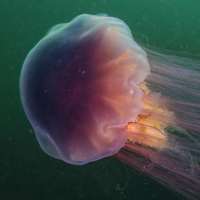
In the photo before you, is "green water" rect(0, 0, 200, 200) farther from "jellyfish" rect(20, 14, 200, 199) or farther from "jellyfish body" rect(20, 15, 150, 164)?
"jellyfish body" rect(20, 15, 150, 164)

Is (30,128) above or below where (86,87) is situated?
below

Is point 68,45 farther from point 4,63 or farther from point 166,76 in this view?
point 4,63

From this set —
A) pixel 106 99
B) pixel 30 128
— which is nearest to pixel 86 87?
pixel 106 99

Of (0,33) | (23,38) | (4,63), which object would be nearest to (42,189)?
(4,63)

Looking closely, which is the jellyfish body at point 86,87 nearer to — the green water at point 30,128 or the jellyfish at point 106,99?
the jellyfish at point 106,99

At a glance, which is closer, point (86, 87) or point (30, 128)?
point (86, 87)

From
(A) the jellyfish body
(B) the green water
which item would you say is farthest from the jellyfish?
(B) the green water

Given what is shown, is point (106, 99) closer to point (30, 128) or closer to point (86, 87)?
point (86, 87)
